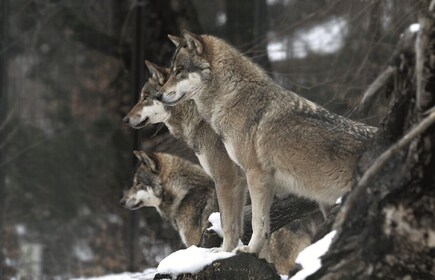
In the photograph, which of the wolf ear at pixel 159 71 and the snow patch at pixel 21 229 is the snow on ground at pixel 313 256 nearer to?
the wolf ear at pixel 159 71

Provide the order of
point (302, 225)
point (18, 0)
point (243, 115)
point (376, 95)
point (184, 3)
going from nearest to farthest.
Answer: point (376, 95)
point (243, 115)
point (302, 225)
point (184, 3)
point (18, 0)

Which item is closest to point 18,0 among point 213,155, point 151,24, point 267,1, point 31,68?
point 31,68

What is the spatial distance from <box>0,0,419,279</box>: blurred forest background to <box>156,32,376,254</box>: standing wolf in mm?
3842

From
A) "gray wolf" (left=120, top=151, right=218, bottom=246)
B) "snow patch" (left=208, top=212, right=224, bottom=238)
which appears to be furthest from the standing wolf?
"gray wolf" (left=120, top=151, right=218, bottom=246)

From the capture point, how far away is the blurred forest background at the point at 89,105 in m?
11.0

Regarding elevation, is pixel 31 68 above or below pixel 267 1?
below

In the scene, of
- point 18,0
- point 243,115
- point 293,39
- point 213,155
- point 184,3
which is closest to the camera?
point 243,115

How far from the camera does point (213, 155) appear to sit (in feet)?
23.2

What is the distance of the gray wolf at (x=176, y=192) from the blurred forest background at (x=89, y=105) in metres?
1.84

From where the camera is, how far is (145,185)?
8.66 metres

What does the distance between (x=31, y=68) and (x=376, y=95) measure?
11377 millimetres

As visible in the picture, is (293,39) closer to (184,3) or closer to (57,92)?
(184,3)

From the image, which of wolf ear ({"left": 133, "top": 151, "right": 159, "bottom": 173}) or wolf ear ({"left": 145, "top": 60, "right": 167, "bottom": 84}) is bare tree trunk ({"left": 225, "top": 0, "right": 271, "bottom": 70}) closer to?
wolf ear ({"left": 133, "top": 151, "right": 159, "bottom": 173})

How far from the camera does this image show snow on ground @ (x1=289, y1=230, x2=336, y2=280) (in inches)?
179
